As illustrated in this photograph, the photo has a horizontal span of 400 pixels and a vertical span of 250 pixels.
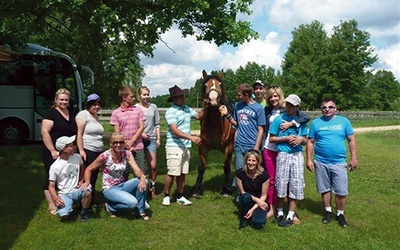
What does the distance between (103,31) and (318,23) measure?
47.9m

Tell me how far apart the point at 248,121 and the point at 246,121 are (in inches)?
1.2

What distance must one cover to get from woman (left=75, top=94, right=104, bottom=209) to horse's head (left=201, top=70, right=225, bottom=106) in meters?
1.65

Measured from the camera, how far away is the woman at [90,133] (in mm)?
5477

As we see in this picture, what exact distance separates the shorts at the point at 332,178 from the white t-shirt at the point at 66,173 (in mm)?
3288

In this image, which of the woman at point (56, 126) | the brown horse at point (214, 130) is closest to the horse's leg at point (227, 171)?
the brown horse at point (214, 130)

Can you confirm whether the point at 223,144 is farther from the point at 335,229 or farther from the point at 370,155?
the point at 370,155

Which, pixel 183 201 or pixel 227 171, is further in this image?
→ pixel 227 171

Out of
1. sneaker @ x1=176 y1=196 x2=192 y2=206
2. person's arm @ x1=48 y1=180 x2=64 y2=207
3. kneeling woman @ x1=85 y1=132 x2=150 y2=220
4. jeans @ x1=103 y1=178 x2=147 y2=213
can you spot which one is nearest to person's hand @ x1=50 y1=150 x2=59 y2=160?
person's arm @ x1=48 y1=180 x2=64 y2=207

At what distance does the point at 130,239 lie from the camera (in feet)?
15.5

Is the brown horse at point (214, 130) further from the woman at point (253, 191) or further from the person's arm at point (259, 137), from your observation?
the woman at point (253, 191)

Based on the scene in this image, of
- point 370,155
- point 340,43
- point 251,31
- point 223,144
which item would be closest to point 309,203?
point 223,144

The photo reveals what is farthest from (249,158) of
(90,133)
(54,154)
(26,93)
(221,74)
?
(26,93)

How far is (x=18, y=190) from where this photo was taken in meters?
6.93

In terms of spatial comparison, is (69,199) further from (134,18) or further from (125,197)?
(134,18)
